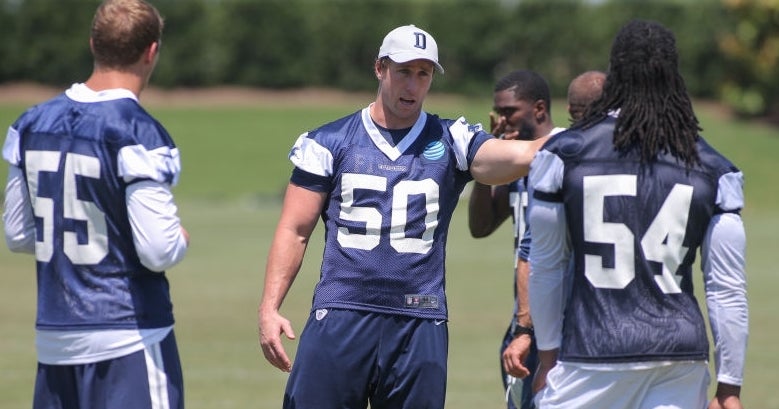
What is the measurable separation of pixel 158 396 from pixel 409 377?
43.4 inches

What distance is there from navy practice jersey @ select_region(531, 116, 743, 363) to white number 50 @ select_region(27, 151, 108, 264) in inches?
67.4

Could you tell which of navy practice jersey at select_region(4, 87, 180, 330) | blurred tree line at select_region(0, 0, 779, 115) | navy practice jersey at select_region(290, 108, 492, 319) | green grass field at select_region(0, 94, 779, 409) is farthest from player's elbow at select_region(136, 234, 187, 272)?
blurred tree line at select_region(0, 0, 779, 115)

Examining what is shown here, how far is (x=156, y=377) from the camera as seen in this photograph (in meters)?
5.13

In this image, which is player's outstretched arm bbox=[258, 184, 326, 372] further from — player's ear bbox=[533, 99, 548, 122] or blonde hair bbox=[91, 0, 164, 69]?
player's ear bbox=[533, 99, 548, 122]

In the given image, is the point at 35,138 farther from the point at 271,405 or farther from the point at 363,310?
the point at 271,405

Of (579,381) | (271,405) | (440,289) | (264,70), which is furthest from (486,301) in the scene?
(264,70)

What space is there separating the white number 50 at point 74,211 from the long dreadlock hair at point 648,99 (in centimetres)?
187

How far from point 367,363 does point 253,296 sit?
459 inches

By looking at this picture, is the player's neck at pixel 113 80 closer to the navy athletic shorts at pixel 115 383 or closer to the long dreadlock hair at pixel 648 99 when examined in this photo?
the navy athletic shorts at pixel 115 383

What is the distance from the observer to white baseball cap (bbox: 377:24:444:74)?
5.70 metres

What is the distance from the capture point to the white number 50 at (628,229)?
15.0 feet

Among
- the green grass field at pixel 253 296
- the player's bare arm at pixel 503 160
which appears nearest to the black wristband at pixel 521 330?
the player's bare arm at pixel 503 160

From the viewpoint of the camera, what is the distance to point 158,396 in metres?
5.13

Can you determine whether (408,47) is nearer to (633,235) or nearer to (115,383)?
(633,235)
